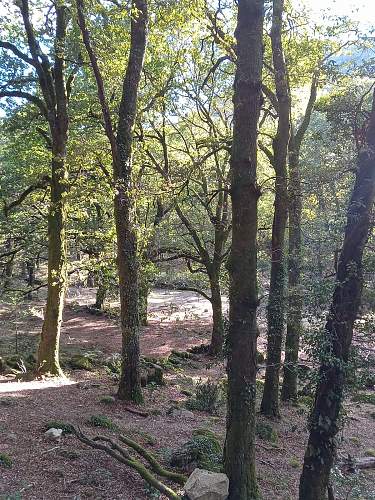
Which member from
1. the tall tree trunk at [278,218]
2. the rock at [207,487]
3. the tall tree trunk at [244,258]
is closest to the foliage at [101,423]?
the rock at [207,487]

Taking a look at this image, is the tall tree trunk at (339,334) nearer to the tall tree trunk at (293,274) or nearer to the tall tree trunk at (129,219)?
the tall tree trunk at (293,274)

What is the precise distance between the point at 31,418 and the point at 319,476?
4.75 m

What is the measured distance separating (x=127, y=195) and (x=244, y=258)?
388cm

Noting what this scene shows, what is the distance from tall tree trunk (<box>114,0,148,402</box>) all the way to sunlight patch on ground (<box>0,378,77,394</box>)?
1.82 metres

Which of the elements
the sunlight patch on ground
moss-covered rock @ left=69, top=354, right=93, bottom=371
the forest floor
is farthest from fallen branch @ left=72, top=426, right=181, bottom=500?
moss-covered rock @ left=69, top=354, right=93, bottom=371

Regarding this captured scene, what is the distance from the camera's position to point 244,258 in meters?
5.58

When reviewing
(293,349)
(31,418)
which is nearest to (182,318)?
(293,349)

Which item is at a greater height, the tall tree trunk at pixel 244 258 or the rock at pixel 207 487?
the tall tree trunk at pixel 244 258

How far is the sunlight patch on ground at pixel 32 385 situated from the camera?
9.66 meters

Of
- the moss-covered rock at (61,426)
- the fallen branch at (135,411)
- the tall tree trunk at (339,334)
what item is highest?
the tall tree trunk at (339,334)

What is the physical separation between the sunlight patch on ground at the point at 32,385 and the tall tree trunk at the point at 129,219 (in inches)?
71.6

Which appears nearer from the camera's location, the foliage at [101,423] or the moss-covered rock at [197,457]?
the moss-covered rock at [197,457]

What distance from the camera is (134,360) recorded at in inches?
380

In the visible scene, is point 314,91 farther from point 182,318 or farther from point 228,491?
point 182,318
